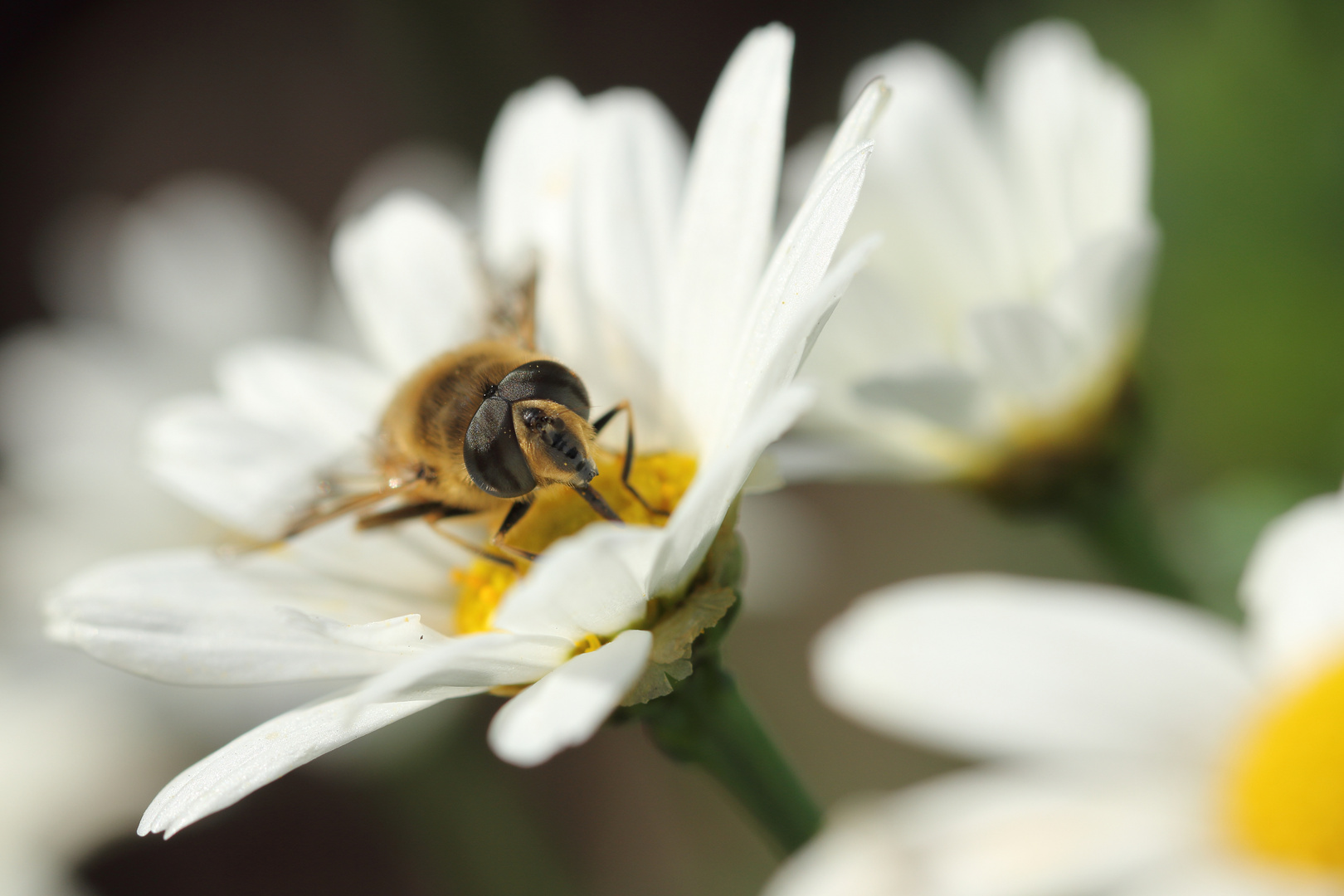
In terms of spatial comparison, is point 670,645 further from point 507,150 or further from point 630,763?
point 630,763


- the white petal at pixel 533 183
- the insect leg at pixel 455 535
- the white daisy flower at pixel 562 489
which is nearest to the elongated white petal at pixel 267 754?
the white daisy flower at pixel 562 489

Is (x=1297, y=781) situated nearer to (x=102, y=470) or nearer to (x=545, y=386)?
(x=545, y=386)

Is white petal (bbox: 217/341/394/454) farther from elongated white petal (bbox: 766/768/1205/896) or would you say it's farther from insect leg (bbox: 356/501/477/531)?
elongated white petal (bbox: 766/768/1205/896)

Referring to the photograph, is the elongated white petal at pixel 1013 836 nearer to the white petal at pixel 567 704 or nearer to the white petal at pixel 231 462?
the white petal at pixel 567 704

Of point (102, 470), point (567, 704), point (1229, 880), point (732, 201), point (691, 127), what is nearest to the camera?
point (1229, 880)

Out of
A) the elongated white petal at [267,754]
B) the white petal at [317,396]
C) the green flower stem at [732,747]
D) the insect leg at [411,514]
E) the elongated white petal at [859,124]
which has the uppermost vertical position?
the elongated white petal at [859,124]

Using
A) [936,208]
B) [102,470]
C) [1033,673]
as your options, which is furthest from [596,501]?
[102,470]

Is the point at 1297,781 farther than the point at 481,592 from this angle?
No
